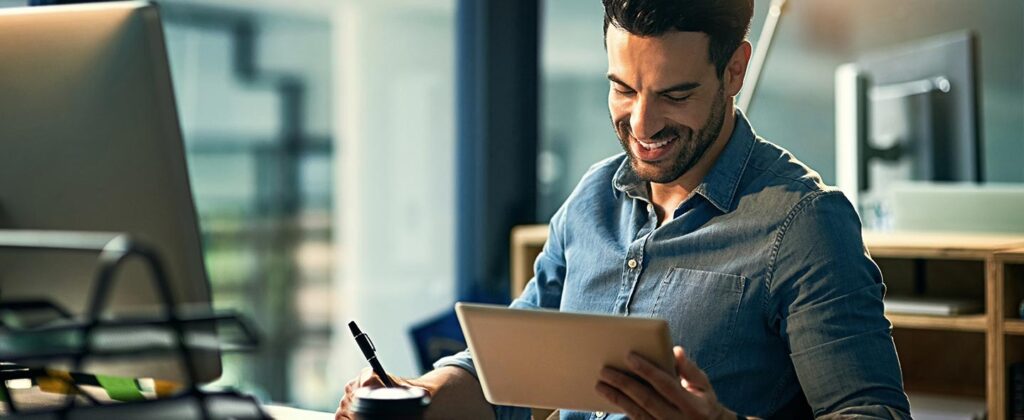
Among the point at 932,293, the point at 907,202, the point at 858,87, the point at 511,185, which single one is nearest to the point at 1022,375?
the point at 932,293

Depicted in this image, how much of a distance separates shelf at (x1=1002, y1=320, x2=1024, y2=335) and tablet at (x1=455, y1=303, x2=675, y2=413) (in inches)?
55.3

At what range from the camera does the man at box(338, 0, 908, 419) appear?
1.46m

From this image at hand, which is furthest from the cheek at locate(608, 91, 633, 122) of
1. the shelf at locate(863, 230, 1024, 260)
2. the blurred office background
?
the blurred office background

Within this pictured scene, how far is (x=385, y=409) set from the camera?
1.18 metres

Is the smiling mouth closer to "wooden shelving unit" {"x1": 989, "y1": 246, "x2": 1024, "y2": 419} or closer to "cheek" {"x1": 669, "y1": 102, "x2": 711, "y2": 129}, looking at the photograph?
"cheek" {"x1": 669, "y1": 102, "x2": 711, "y2": 129}

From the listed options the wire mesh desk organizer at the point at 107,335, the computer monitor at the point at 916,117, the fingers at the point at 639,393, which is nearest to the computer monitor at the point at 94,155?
the wire mesh desk organizer at the point at 107,335

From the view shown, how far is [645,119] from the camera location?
5.35 feet

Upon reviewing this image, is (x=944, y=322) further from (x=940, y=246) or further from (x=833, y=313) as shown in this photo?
(x=833, y=313)

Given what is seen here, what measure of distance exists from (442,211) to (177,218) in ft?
9.65

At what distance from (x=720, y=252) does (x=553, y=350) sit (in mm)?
376

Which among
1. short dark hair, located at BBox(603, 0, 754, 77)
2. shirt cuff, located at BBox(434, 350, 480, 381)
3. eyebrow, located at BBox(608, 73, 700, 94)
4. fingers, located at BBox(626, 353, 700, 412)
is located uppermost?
short dark hair, located at BBox(603, 0, 754, 77)

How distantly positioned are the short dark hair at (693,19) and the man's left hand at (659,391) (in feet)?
1.60

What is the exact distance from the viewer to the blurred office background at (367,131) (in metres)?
3.89

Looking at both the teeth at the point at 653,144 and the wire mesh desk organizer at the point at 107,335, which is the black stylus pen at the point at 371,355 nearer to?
the wire mesh desk organizer at the point at 107,335
